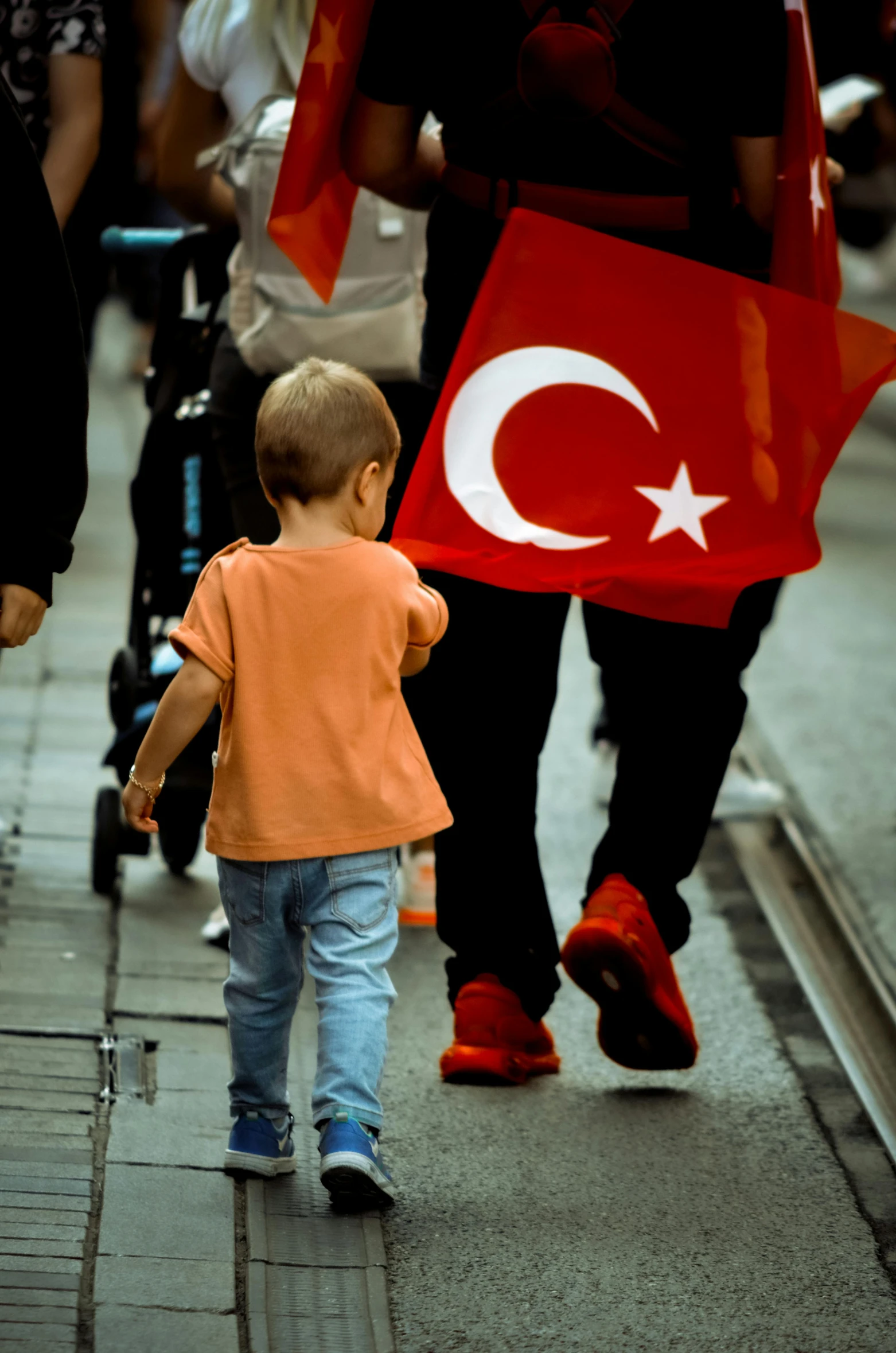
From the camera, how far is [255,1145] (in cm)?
284

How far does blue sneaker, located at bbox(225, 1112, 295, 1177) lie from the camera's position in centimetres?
284

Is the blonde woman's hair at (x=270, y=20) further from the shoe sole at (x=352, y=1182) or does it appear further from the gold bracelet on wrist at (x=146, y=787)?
the shoe sole at (x=352, y=1182)

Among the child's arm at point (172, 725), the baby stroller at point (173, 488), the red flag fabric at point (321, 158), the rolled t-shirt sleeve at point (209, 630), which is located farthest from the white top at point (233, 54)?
the child's arm at point (172, 725)

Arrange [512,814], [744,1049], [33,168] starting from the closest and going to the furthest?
Answer: [33,168] → [512,814] → [744,1049]

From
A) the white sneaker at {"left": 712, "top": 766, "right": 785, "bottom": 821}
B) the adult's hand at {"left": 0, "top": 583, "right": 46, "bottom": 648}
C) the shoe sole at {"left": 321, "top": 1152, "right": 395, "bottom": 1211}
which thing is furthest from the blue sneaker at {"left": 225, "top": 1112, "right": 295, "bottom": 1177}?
the white sneaker at {"left": 712, "top": 766, "right": 785, "bottom": 821}

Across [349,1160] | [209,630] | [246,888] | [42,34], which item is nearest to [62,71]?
[42,34]

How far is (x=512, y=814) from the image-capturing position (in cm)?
321

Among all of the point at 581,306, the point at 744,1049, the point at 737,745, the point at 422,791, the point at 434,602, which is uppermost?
the point at 581,306

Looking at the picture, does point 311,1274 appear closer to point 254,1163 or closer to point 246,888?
point 254,1163

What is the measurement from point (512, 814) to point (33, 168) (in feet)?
4.42

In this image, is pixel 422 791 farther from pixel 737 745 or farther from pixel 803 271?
pixel 737 745

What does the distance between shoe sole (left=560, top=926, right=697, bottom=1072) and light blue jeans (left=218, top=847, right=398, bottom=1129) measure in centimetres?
40

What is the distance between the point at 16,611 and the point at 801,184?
53.8 inches

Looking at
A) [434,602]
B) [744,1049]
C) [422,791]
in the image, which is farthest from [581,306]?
[744,1049]
